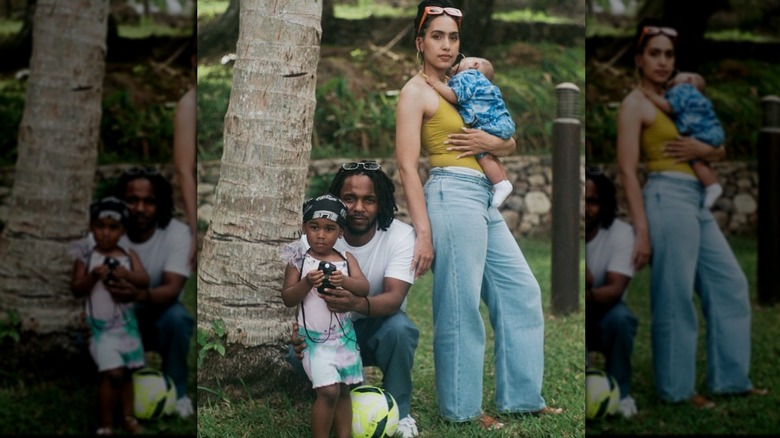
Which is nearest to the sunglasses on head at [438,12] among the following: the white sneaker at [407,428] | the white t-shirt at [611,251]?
the white sneaker at [407,428]

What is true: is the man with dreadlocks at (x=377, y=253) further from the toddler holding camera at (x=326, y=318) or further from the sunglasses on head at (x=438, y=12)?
the sunglasses on head at (x=438, y=12)

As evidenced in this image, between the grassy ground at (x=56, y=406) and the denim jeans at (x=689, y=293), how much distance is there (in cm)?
224

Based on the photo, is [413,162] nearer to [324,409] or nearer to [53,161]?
[324,409]

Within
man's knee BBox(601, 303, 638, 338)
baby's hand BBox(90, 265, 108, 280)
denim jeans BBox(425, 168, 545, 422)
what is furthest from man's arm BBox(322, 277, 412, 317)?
baby's hand BBox(90, 265, 108, 280)

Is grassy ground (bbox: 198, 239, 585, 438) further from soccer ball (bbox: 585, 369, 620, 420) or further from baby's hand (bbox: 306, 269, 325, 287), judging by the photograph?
soccer ball (bbox: 585, 369, 620, 420)

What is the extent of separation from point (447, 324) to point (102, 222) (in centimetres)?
209

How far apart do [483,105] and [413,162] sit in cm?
33

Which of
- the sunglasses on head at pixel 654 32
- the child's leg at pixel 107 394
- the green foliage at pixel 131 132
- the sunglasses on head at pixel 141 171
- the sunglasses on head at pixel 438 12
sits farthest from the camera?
the green foliage at pixel 131 132

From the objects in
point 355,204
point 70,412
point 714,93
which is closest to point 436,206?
point 355,204

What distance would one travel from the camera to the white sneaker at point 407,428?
12.4 ft

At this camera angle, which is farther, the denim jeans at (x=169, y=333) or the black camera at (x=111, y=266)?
the denim jeans at (x=169, y=333)

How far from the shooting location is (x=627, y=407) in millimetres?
5043

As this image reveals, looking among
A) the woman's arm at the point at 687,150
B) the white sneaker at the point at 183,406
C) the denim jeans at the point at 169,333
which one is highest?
the woman's arm at the point at 687,150

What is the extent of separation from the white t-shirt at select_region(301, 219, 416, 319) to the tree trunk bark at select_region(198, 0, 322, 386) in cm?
18
